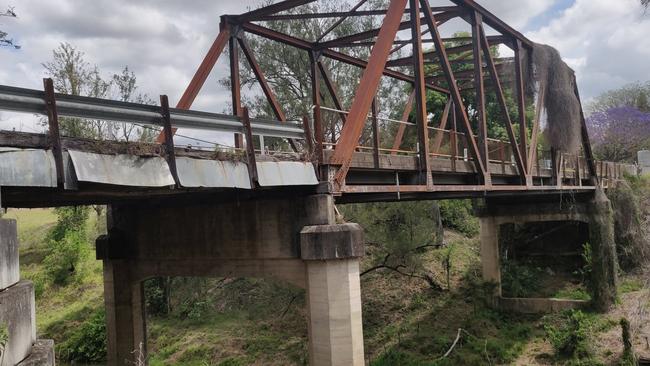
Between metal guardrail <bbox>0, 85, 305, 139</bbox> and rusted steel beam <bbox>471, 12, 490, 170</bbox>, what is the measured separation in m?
6.91

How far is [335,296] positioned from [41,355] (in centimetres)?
558

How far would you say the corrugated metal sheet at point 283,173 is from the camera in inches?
364

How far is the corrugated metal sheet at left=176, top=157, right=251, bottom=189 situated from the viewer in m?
8.23

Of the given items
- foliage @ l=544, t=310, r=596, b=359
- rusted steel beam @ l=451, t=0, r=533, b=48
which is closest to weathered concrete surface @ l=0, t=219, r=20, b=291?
rusted steel beam @ l=451, t=0, r=533, b=48

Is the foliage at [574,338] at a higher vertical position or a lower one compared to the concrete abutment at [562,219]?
lower

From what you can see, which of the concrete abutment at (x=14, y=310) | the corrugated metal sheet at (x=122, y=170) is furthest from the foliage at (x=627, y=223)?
the concrete abutment at (x=14, y=310)

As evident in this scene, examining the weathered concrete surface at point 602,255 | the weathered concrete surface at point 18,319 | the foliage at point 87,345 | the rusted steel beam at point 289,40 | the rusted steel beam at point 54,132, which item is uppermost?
the rusted steel beam at point 289,40

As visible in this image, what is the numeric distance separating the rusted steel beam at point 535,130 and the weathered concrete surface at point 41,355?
16053mm

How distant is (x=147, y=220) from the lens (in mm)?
14617

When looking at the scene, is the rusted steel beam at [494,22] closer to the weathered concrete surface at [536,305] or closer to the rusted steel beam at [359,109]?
the rusted steel beam at [359,109]

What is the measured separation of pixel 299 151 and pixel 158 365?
16514mm

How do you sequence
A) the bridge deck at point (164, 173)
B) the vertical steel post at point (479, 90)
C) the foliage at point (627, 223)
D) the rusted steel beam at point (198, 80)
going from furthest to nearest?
the foliage at point (627, 223) → the vertical steel post at point (479, 90) → the rusted steel beam at point (198, 80) → the bridge deck at point (164, 173)

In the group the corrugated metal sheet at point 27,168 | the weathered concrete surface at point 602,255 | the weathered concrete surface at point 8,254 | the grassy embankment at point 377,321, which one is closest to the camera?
the weathered concrete surface at point 8,254

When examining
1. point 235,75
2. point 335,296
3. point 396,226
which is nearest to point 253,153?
point 335,296
